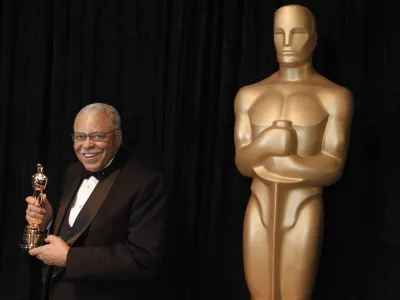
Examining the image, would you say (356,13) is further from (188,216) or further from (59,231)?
(59,231)

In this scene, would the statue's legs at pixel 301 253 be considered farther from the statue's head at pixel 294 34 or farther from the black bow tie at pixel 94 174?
the black bow tie at pixel 94 174

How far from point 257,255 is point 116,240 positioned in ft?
2.10

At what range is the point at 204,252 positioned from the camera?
3.26 metres

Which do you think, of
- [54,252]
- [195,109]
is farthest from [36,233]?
[195,109]

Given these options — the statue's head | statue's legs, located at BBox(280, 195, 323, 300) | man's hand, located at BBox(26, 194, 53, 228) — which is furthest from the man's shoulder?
the statue's head

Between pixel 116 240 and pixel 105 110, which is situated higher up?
pixel 105 110

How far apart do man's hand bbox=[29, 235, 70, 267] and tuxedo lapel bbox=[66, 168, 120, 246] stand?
6 cm

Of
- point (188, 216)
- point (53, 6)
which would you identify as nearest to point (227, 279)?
point (188, 216)

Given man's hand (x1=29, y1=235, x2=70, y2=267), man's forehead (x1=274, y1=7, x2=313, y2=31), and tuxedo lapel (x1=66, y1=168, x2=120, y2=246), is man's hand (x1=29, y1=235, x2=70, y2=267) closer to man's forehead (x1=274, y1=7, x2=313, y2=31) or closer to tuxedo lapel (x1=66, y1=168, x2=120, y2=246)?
tuxedo lapel (x1=66, y1=168, x2=120, y2=246)

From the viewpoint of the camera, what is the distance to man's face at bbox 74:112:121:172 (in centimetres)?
226

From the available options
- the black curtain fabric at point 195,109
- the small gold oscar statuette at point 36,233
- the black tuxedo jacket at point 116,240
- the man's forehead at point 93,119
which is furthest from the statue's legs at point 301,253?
the small gold oscar statuette at point 36,233

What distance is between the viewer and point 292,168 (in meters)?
2.37

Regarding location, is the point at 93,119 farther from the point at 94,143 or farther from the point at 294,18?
the point at 294,18

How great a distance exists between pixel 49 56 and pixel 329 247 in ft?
6.82
